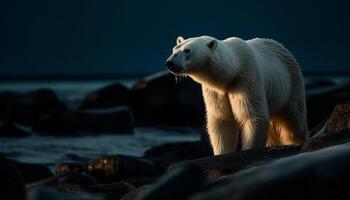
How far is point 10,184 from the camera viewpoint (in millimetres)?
5020

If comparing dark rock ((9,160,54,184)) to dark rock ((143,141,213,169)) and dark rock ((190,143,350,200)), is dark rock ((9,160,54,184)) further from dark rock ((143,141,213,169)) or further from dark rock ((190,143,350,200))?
dark rock ((190,143,350,200))

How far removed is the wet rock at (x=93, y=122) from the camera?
21734mm

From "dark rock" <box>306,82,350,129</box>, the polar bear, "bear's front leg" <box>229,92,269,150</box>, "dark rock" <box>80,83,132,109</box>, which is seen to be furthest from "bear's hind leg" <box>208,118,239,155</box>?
"dark rock" <box>80,83,132,109</box>

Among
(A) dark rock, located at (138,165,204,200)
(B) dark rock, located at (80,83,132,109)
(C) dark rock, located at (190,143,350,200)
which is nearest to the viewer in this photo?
(C) dark rock, located at (190,143,350,200)

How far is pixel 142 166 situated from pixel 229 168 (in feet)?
16.1

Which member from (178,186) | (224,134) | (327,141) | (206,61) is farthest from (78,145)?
(178,186)

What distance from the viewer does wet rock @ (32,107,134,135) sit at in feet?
71.3

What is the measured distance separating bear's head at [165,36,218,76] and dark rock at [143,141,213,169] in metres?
5.69

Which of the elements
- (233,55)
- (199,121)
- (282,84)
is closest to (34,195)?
(233,55)

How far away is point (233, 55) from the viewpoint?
779cm

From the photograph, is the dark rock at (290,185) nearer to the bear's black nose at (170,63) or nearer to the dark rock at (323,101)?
the bear's black nose at (170,63)

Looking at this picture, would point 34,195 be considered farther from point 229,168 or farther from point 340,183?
point 229,168

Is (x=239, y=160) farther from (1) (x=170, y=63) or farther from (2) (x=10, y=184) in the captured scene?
(2) (x=10, y=184)

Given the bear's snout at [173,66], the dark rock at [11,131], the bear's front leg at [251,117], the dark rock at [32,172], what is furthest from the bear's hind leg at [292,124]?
the dark rock at [11,131]
